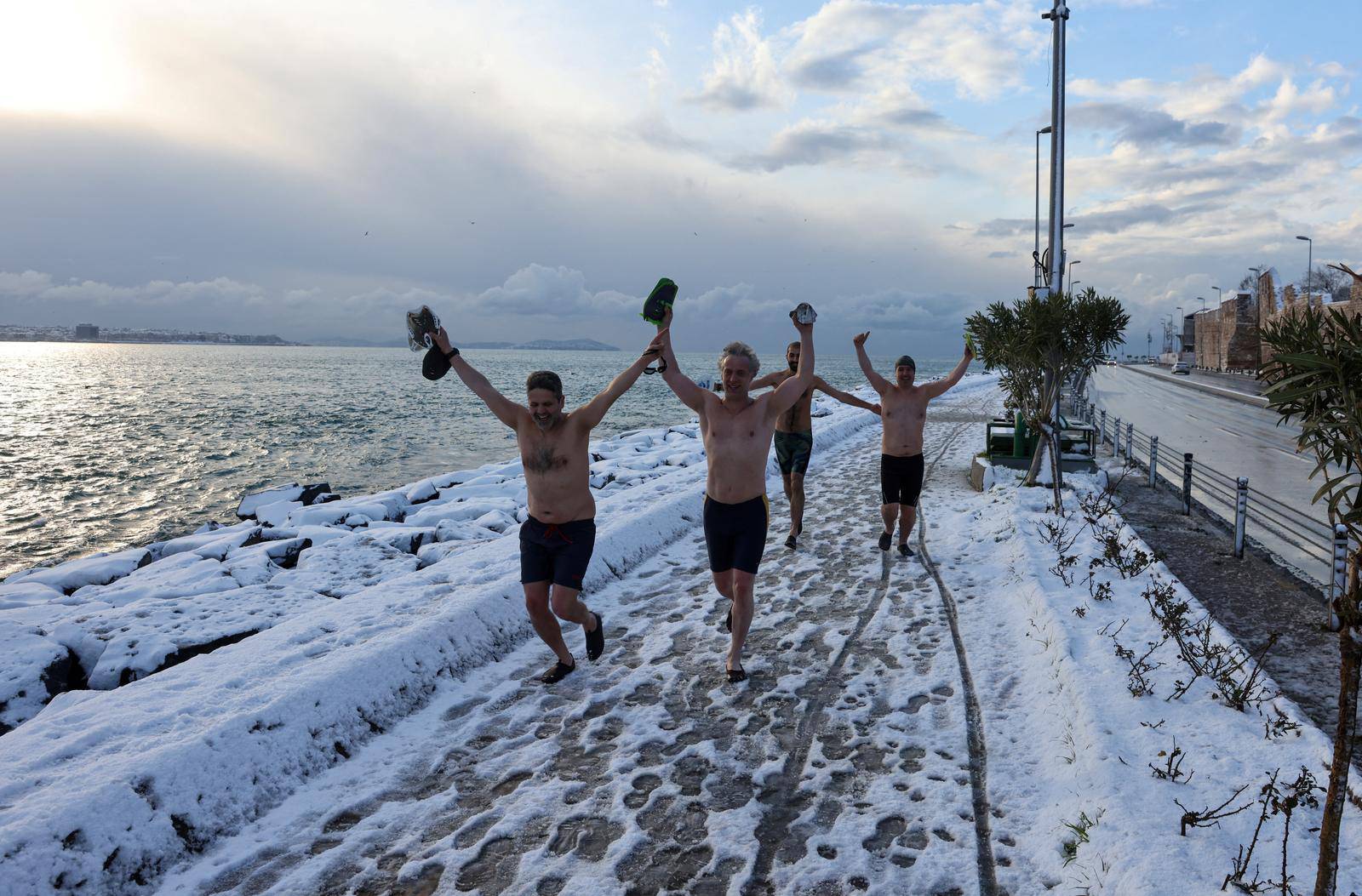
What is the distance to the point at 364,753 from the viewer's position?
13.8ft

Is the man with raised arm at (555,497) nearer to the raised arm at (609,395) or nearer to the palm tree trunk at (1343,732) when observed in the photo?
the raised arm at (609,395)

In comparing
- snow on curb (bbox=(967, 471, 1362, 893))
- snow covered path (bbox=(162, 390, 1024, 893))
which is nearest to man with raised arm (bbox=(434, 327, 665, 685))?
snow covered path (bbox=(162, 390, 1024, 893))

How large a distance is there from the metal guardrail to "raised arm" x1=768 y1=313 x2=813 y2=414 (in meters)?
2.87

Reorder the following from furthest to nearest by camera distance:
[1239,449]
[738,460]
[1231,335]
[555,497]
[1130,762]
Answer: [1231,335]
[1239,449]
[738,460]
[555,497]
[1130,762]

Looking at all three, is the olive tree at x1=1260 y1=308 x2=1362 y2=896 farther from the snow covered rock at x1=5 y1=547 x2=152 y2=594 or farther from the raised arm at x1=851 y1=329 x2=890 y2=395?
the snow covered rock at x1=5 y1=547 x2=152 y2=594

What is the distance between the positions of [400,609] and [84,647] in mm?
2415

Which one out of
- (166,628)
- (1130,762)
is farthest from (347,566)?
(1130,762)

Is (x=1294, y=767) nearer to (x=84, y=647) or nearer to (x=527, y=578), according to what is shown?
(x=527, y=578)

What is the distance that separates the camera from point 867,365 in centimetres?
779

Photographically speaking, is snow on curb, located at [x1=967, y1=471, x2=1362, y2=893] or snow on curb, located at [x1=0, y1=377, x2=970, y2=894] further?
snow on curb, located at [x1=0, y1=377, x2=970, y2=894]

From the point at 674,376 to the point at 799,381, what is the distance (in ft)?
2.84

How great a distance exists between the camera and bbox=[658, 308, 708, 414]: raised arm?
16.1 ft

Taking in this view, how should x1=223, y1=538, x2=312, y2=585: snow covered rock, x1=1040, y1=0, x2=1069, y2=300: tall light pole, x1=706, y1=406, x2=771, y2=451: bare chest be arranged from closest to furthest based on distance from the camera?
→ x1=706, y1=406, x2=771, y2=451: bare chest
x1=223, y1=538, x2=312, y2=585: snow covered rock
x1=1040, y1=0, x2=1069, y2=300: tall light pole

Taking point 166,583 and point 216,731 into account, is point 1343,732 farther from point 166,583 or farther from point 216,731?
point 166,583
